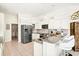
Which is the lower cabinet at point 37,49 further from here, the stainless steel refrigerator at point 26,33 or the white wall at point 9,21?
the white wall at point 9,21

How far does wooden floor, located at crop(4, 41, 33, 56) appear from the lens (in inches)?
63.0

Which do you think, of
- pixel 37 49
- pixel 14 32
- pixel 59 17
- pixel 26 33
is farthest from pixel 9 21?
pixel 59 17

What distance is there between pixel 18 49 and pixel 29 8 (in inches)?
21.0

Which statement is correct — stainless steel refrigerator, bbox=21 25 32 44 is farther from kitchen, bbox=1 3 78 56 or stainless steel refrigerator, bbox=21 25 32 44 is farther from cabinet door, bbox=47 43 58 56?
cabinet door, bbox=47 43 58 56

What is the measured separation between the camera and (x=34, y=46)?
64.4 inches

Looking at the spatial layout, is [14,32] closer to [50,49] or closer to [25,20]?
[25,20]

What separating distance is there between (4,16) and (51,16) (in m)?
0.59

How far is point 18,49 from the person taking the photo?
161cm

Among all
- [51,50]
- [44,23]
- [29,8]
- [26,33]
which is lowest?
[51,50]

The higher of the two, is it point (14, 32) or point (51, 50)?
point (14, 32)

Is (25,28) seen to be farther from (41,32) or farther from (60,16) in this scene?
(60,16)

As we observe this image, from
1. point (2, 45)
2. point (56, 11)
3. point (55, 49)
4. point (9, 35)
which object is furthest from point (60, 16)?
point (2, 45)

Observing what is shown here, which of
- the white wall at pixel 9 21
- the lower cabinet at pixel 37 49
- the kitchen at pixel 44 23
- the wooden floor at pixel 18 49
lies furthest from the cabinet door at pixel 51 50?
the white wall at pixel 9 21

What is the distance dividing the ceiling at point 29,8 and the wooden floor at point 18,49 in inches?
15.4
